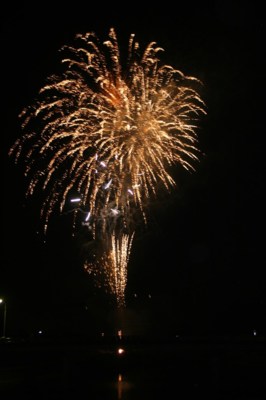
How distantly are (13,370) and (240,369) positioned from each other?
19.6ft

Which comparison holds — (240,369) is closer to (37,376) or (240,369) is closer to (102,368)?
(102,368)

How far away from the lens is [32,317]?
35.6 meters

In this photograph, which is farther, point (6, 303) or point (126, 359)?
point (6, 303)

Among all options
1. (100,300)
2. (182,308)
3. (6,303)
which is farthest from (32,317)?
(182,308)

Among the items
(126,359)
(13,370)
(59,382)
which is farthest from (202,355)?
(13,370)

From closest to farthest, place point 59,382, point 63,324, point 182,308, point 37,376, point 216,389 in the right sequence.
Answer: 1. point 216,389
2. point 59,382
3. point 37,376
4. point 63,324
5. point 182,308

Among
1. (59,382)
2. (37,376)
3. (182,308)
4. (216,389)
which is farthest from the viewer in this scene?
(182,308)

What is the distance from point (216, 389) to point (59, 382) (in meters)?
3.70

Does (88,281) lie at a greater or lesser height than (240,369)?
greater

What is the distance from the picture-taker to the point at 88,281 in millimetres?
39094

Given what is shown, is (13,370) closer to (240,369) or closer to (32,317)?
(240,369)

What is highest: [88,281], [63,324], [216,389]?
[88,281]

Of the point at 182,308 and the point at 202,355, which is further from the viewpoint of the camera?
the point at 182,308

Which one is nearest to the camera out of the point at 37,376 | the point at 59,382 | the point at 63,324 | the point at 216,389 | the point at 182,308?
the point at 216,389
